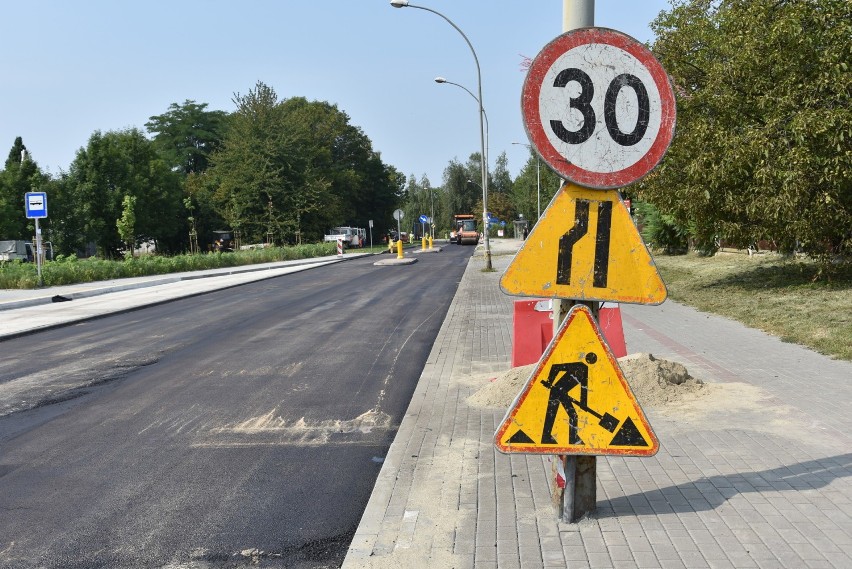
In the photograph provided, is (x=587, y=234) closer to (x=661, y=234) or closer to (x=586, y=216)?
(x=586, y=216)

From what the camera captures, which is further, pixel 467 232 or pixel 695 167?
pixel 467 232

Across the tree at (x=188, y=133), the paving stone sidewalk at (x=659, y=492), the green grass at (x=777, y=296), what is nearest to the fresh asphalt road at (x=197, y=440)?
the paving stone sidewalk at (x=659, y=492)

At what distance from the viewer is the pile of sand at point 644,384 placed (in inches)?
276

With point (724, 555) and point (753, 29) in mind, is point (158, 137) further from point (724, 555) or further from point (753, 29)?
point (724, 555)

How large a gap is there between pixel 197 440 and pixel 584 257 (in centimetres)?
404

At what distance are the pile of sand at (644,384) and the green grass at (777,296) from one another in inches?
112

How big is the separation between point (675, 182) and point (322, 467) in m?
13.2

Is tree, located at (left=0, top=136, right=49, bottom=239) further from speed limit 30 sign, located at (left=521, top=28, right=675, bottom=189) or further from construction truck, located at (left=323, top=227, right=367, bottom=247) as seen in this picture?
speed limit 30 sign, located at (left=521, top=28, right=675, bottom=189)

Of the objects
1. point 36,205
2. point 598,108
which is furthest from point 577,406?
point 36,205

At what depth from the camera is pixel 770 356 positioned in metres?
9.27

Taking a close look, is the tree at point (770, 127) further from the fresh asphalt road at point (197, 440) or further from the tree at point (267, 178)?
the tree at point (267, 178)

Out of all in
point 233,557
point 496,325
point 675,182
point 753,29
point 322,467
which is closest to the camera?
point 233,557

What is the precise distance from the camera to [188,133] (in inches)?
3755

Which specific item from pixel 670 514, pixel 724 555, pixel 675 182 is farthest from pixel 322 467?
pixel 675 182
